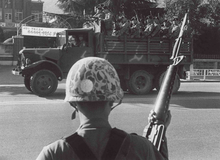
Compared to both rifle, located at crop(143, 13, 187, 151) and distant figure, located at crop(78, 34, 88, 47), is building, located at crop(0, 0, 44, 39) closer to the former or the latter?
distant figure, located at crop(78, 34, 88, 47)

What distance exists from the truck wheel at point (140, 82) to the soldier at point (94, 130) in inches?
448

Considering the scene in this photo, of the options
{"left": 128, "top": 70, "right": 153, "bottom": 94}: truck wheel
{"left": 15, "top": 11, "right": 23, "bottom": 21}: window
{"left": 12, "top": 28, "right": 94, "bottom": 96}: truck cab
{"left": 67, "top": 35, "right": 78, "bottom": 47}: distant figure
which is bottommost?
{"left": 128, "top": 70, "right": 153, "bottom": 94}: truck wheel

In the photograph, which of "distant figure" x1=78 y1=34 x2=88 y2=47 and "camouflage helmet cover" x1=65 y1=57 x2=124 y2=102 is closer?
"camouflage helmet cover" x1=65 y1=57 x2=124 y2=102

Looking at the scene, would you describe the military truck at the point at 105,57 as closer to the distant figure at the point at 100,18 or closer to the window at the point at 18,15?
the distant figure at the point at 100,18

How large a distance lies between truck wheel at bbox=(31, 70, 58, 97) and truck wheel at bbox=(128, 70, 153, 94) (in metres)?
2.80

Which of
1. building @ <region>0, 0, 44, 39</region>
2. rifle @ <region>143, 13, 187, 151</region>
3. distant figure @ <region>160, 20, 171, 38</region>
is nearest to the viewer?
rifle @ <region>143, 13, 187, 151</region>

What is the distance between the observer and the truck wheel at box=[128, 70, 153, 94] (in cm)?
1310

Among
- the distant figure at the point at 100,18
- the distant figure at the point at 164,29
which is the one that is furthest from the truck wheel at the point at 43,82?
the distant figure at the point at 164,29

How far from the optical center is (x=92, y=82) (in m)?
1.66

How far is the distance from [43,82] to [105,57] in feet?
7.52

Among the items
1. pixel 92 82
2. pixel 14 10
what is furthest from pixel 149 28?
pixel 14 10

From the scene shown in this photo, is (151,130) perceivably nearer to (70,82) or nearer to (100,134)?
(100,134)

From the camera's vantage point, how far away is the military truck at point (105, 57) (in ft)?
39.9

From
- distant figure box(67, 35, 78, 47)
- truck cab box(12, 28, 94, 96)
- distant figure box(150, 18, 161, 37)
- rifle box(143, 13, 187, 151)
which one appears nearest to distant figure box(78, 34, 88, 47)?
truck cab box(12, 28, 94, 96)
